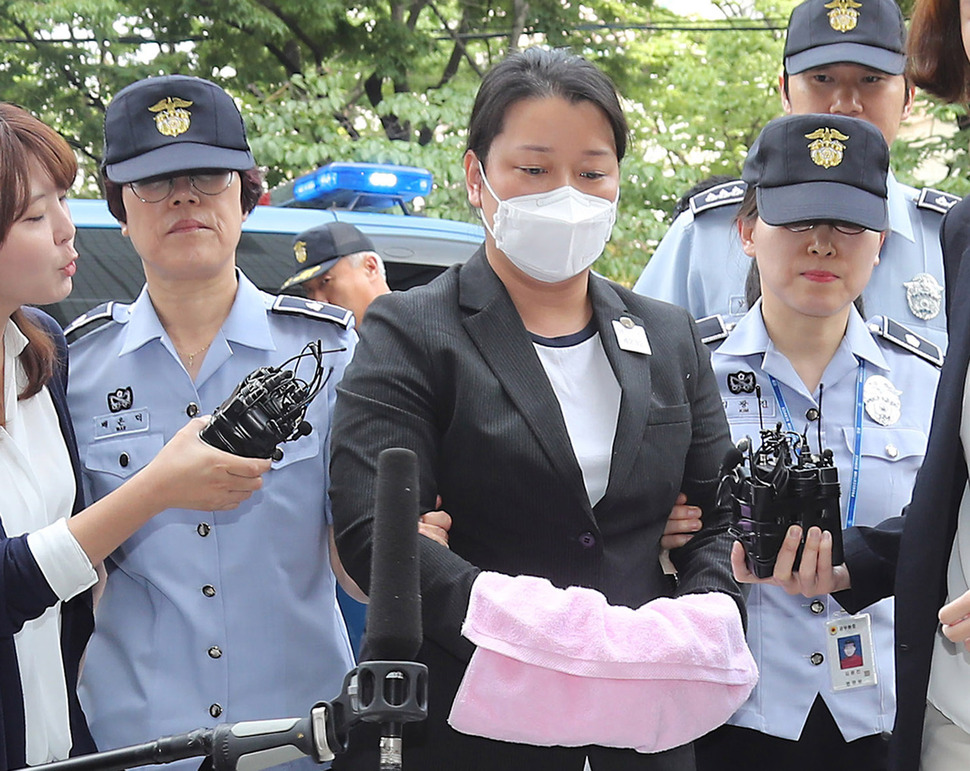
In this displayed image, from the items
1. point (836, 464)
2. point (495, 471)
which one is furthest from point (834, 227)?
point (495, 471)

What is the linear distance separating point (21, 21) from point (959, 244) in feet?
34.2

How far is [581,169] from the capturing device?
220cm

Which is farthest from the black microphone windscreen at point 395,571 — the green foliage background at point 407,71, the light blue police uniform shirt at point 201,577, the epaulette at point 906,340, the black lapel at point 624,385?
the green foliage background at point 407,71

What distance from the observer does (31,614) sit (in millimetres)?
2096

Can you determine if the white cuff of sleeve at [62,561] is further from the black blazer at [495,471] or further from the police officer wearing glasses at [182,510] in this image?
the black blazer at [495,471]

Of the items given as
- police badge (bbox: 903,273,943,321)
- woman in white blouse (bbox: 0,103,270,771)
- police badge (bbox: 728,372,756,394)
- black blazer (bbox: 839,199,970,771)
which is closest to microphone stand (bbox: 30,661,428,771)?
woman in white blouse (bbox: 0,103,270,771)

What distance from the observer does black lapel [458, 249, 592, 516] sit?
2.02 m

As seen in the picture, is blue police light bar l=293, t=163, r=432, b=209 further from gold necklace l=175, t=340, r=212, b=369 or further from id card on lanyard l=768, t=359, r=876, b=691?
id card on lanyard l=768, t=359, r=876, b=691

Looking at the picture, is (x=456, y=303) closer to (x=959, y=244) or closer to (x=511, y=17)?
(x=959, y=244)

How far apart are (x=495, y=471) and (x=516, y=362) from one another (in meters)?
0.19

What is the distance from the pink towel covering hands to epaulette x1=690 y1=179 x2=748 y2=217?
170cm

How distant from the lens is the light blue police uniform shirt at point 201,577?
7.84ft

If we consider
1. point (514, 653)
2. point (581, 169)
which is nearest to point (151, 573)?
point (514, 653)

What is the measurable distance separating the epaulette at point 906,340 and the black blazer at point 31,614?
1.72 meters
